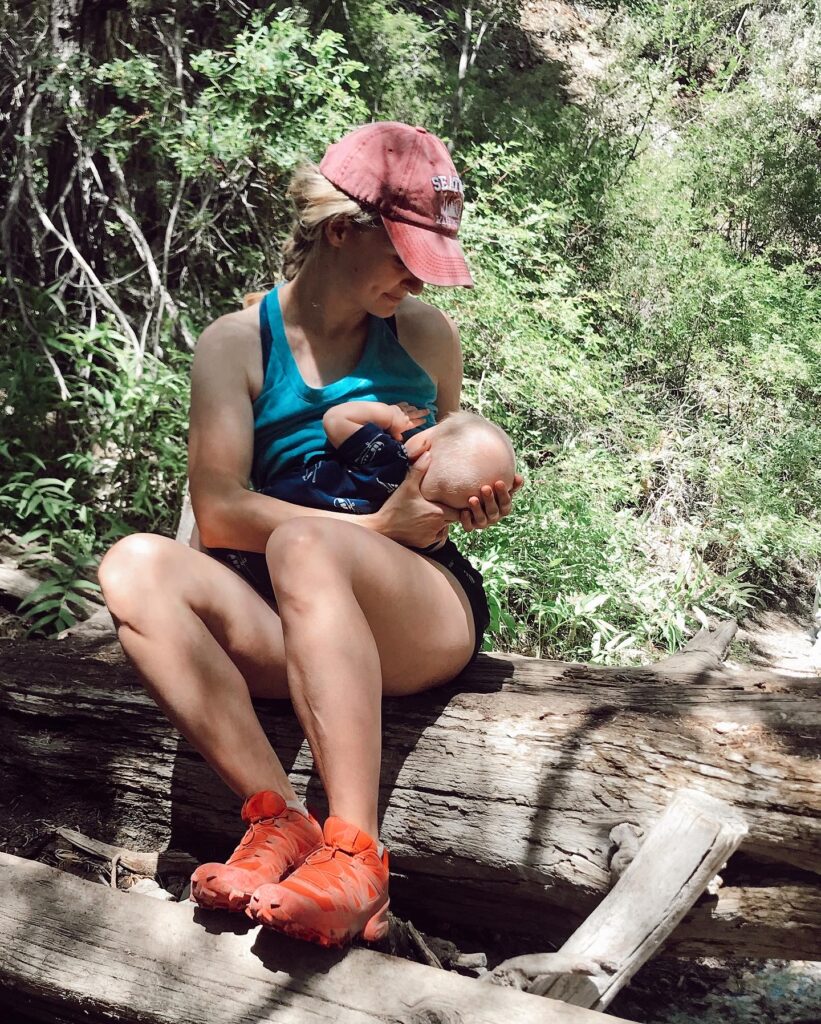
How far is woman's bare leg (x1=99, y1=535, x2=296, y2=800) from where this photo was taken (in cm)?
183

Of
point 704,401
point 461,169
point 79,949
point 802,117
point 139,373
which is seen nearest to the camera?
point 79,949

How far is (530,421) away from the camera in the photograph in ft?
17.8

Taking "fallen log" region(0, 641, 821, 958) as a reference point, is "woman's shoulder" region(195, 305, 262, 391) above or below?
above

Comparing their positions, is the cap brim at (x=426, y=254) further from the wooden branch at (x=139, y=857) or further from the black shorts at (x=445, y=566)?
the wooden branch at (x=139, y=857)

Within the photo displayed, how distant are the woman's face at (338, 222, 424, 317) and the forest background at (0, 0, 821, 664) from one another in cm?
206

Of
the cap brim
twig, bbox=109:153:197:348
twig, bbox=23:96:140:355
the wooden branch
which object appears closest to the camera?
the cap brim

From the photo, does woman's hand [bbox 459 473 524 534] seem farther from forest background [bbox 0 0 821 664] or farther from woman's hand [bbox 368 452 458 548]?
forest background [bbox 0 0 821 664]

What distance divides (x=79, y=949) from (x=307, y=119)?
4260 millimetres

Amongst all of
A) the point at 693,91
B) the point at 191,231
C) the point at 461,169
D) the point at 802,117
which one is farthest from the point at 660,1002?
the point at 693,91

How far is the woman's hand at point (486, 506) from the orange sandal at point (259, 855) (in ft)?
2.20

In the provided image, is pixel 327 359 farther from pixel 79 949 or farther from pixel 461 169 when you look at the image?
pixel 461 169

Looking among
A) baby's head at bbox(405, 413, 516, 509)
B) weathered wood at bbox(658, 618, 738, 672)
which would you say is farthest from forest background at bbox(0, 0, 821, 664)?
baby's head at bbox(405, 413, 516, 509)

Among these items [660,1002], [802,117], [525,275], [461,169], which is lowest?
[660,1002]

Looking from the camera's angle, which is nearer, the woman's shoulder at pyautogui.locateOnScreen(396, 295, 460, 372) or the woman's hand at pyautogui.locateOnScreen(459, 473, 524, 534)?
the woman's hand at pyautogui.locateOnScreen(459, 473, 524, 534)
